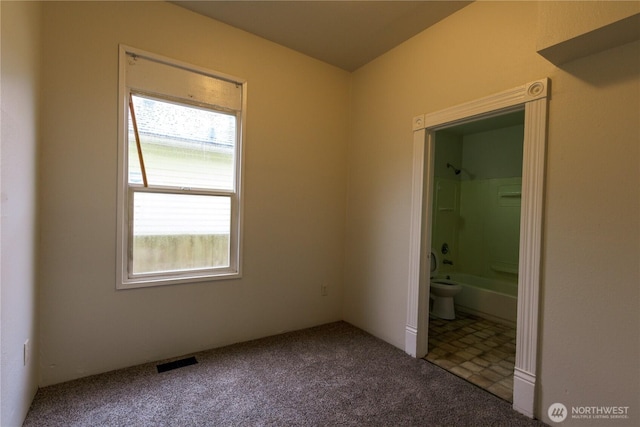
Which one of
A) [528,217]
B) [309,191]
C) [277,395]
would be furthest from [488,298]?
[277,395]

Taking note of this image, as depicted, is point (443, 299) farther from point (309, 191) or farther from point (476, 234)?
point (309, 191)

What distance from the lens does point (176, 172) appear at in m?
2.39

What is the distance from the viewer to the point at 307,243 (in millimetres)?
3035

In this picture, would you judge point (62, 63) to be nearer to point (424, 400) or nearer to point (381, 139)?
point (381, 139)

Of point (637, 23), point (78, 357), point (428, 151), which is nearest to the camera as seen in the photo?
point (637, 23)

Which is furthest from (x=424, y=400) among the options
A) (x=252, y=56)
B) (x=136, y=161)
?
(x=252, y=56)

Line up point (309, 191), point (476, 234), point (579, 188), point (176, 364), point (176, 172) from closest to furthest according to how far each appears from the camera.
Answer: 1. point (579, 188)
2. point (176, 364)
3. point (176, 172)
4. point (309, 191)
5. point (476, 234)

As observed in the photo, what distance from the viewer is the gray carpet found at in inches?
66.7

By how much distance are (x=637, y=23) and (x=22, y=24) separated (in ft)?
9.80

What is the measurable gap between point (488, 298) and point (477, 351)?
1108 millimetres

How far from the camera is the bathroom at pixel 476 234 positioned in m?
3.24
